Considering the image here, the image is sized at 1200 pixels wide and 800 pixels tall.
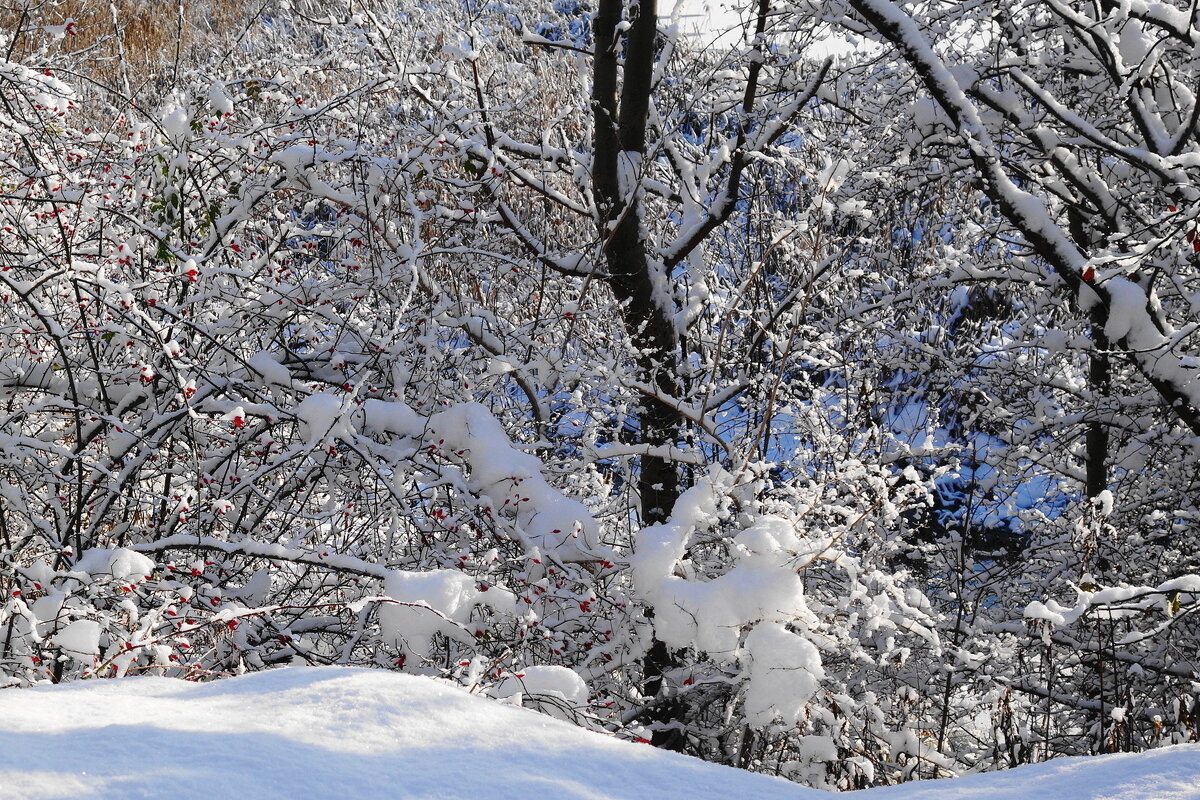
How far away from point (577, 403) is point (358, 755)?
3.01 meters

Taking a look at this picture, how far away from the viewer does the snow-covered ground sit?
136 cm

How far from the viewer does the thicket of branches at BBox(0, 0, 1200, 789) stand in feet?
10.9

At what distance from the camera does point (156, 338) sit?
2988 millimetres

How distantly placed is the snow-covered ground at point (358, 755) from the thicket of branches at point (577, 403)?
66cm

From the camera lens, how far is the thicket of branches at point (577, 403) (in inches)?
131

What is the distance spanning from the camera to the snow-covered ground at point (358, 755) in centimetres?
136

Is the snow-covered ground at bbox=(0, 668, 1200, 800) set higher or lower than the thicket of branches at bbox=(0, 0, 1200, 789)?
lower

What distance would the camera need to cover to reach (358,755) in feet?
4.95

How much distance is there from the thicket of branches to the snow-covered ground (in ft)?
2.15

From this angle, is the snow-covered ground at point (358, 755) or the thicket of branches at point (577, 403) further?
the thicket of branches at point (577, 403)

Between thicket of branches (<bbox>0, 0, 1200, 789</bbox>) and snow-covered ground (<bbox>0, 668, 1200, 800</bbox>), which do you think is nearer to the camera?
snow-covered ground (<bbox>0, 668, 1200, 800</bbox>)

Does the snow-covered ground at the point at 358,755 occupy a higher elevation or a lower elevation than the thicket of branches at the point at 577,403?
lower

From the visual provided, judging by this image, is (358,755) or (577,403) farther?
(577,403)

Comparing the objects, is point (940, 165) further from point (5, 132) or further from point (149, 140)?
point (5, 132)
